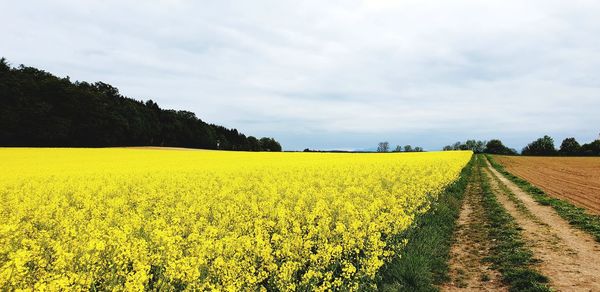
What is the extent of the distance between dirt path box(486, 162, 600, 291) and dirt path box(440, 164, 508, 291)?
3.33 feet

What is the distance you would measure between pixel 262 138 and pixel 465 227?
388 ft

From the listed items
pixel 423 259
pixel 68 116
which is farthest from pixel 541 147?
pixel 423 259

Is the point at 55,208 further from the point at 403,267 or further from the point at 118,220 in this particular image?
the point at 403,267

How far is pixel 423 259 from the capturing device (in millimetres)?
7895

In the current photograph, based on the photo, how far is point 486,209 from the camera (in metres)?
14.5

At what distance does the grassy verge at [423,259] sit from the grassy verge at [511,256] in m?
1.08

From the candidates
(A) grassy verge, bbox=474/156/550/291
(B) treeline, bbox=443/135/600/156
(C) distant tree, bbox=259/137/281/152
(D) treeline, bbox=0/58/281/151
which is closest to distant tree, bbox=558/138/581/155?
(B) treeline, bbox=443/135/600/156

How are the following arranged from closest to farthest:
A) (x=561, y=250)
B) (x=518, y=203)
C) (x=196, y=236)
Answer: (x=196, y=236) < (x=561, y=250) < (x=518, y=203)

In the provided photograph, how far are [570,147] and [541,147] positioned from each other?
11441 mm

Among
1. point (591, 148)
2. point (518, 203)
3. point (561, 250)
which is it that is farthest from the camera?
point (591, 148)

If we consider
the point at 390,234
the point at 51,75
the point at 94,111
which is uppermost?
the point at 51,75

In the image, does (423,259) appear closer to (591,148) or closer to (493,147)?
(591,148)

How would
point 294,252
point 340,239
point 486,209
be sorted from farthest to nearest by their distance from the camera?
1. point 486,209
2. point 340,239
3. point 294,252

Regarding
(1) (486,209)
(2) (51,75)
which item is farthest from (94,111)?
(1) (486,209)
